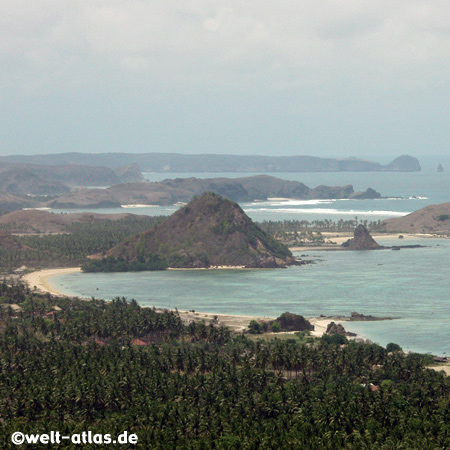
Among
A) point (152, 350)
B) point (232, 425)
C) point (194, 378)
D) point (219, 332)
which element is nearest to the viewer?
point (232, 425)

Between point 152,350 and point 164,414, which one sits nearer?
point 164,414

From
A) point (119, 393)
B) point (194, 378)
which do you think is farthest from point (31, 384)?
point (194, 378)

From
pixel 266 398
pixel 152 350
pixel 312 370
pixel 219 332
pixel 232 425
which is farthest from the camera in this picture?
pixel 219 332

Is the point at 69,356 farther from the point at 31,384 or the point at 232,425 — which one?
the point at 232,425

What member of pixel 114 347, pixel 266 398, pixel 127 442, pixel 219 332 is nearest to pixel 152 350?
pixel 114 347

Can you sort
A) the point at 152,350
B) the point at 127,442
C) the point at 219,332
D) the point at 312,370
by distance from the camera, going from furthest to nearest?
the point at 219,332, the point at 152,350, the point at 312,370, the point at 127,442

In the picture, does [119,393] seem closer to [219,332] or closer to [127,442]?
[127,442]

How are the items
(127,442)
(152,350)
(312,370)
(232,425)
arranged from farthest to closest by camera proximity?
1. (152,350)
2. (312,370)
3. (232,425)
4. (127,442)
